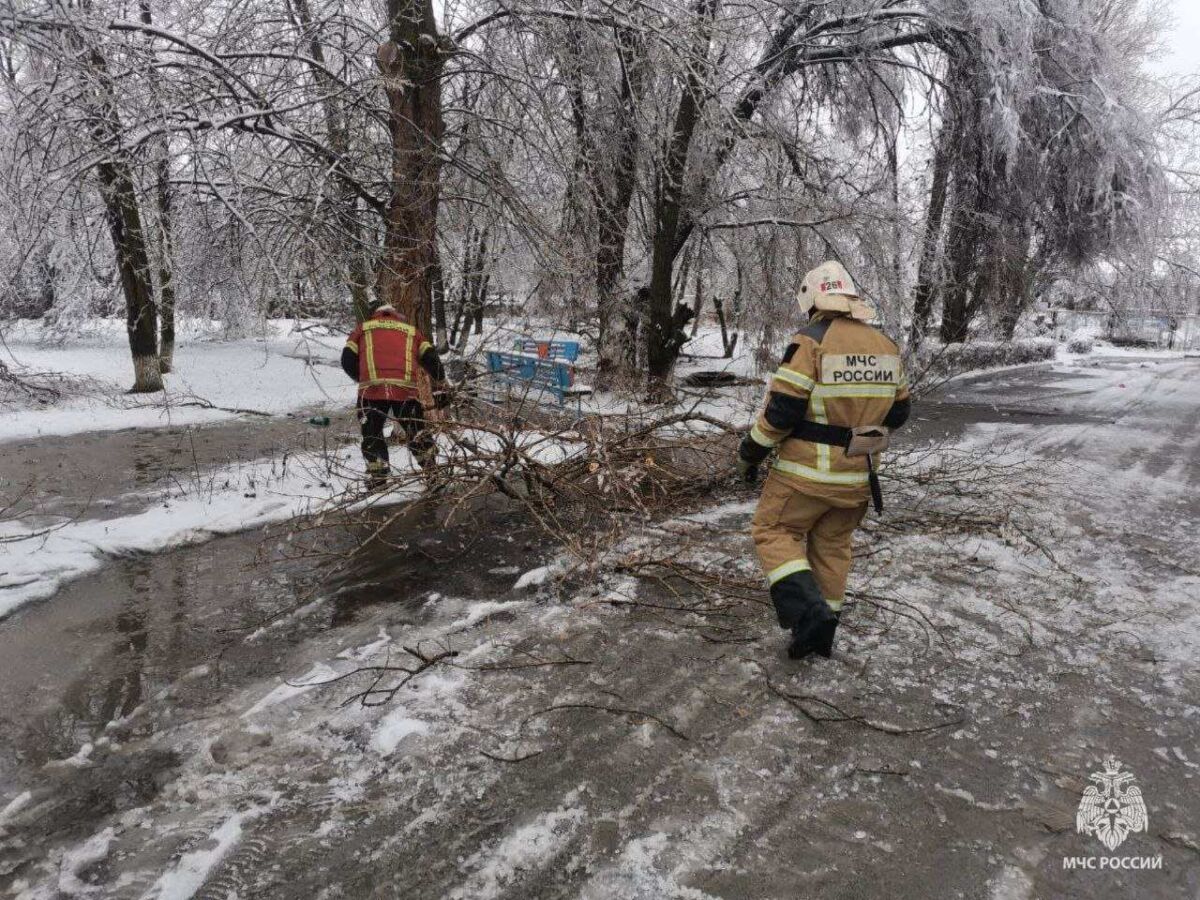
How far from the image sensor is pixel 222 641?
3770 mm

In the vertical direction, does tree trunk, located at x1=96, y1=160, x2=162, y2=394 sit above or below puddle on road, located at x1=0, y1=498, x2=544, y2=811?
above

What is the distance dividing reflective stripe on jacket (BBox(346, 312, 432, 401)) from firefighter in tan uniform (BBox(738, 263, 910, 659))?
3.83 metres

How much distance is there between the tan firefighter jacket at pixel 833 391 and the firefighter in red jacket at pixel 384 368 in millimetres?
3578

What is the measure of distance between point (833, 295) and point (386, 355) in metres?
4.16

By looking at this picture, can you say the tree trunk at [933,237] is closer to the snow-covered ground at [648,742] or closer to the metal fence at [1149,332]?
the snow-covered ground at [648,742]

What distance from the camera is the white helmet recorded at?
3387 mm

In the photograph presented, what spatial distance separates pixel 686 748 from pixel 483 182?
21.2ft

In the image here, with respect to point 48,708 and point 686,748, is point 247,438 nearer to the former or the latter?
point 48,708

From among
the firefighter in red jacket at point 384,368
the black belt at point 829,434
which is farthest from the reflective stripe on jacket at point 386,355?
the black belt at point 829,434

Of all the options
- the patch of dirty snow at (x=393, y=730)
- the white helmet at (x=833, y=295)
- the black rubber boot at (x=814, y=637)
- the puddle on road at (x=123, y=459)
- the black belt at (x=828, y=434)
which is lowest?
the patch of dirty snow at (x=393, y=730)

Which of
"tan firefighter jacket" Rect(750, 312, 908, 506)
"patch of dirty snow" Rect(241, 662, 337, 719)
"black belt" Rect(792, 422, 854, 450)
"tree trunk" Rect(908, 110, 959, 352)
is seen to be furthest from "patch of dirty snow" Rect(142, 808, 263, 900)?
"tree trunk" Rect(908, 110, 959, 352)

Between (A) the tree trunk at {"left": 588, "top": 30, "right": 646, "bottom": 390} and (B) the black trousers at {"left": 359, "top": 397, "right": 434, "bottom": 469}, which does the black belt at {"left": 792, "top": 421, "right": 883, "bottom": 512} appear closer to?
(B) the black trousers at {"left": 359, "top": 397, "right": 434, "bottom": 469}

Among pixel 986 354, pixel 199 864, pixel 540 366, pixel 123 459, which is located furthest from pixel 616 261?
pixel 986 354

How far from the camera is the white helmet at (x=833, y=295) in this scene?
3.39 m
